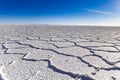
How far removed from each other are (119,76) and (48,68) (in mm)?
407

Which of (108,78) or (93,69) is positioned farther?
(93,69)

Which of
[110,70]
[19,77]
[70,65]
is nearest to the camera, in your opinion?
[19,77]

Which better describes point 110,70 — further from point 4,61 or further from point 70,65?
point 4,61

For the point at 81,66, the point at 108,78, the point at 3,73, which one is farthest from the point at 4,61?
the point at 108,78

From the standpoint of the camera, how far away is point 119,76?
84 centimetres

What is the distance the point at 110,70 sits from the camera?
93 cm

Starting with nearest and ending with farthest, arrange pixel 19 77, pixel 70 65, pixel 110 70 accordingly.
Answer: pixel 19 77, pixel 110 70, pixel 70 65

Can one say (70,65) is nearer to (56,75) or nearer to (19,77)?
(56,75)

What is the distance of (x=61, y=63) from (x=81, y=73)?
23 centimetres

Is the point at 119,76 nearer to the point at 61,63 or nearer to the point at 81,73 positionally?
the point at 81,73

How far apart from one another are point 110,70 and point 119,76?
3.6 inches

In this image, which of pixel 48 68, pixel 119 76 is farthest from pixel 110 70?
pixel 48 68

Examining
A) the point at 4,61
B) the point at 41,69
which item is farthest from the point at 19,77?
the point at 4,61

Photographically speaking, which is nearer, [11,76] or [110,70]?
[11,76]
